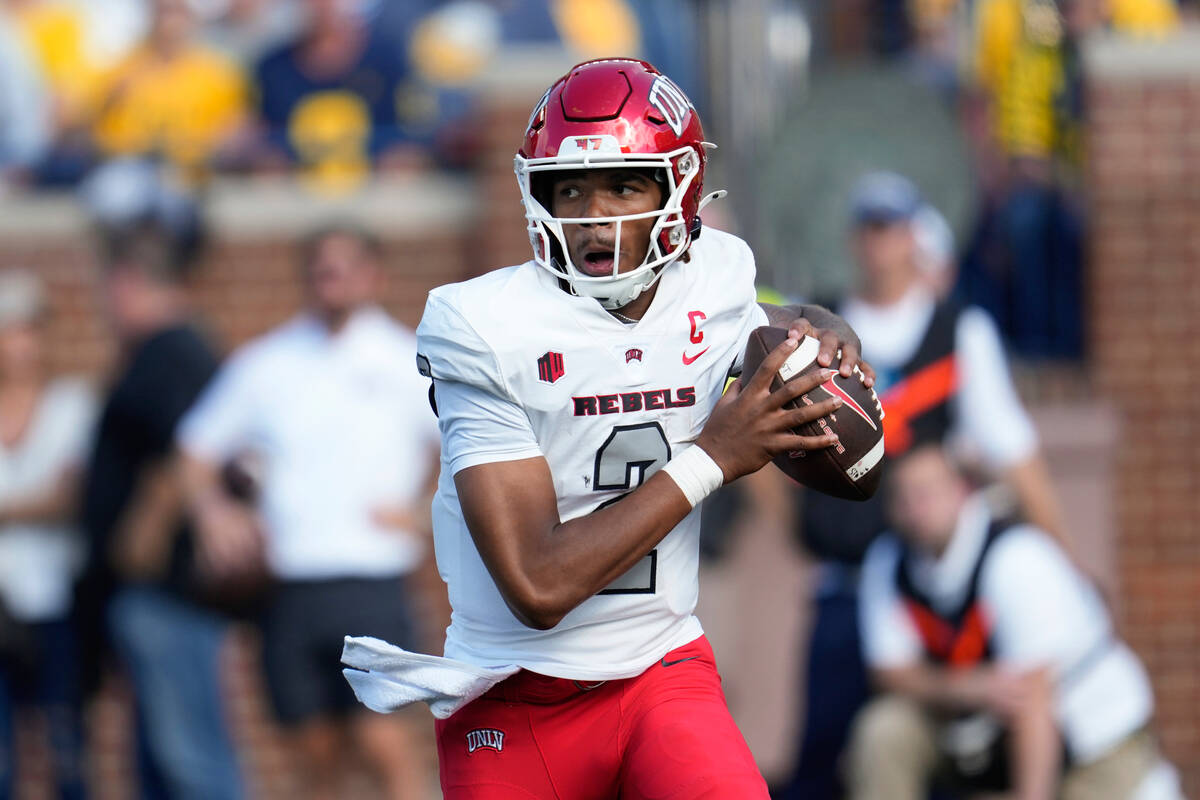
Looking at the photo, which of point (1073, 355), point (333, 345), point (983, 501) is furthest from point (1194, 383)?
point (333, 345)

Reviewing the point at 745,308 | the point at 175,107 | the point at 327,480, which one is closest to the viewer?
the point at 745,308

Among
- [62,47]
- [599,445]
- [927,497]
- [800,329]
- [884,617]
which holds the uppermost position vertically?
[62,47]

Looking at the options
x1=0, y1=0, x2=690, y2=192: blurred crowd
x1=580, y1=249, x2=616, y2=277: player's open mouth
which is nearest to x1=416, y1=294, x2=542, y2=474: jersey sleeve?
x1=580, y1=249, x2=616, y2=277: player's open mouth

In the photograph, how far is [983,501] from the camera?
633cm

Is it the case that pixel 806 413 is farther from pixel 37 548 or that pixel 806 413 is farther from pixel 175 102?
pixel 175 102

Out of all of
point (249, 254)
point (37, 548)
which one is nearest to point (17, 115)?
point (249, 254)

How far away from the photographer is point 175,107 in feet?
28.7

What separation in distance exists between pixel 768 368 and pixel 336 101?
227 inches

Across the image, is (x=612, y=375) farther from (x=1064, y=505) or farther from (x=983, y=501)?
(x=1064, y=505)

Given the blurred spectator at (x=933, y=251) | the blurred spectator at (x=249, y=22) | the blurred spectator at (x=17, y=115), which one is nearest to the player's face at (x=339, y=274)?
the blurred spectator at (x=933, y=251)

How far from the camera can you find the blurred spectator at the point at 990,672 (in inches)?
240

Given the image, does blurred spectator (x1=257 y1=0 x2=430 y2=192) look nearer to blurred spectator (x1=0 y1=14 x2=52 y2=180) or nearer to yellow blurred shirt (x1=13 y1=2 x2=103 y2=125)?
blurred spectator (x1=0 y1=14 x2=52 y2=180)

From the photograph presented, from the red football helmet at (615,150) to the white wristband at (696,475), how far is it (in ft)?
1.22

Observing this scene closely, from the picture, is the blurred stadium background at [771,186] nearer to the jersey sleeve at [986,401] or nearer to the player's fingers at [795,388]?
the jersey sleeve at [986,401]
